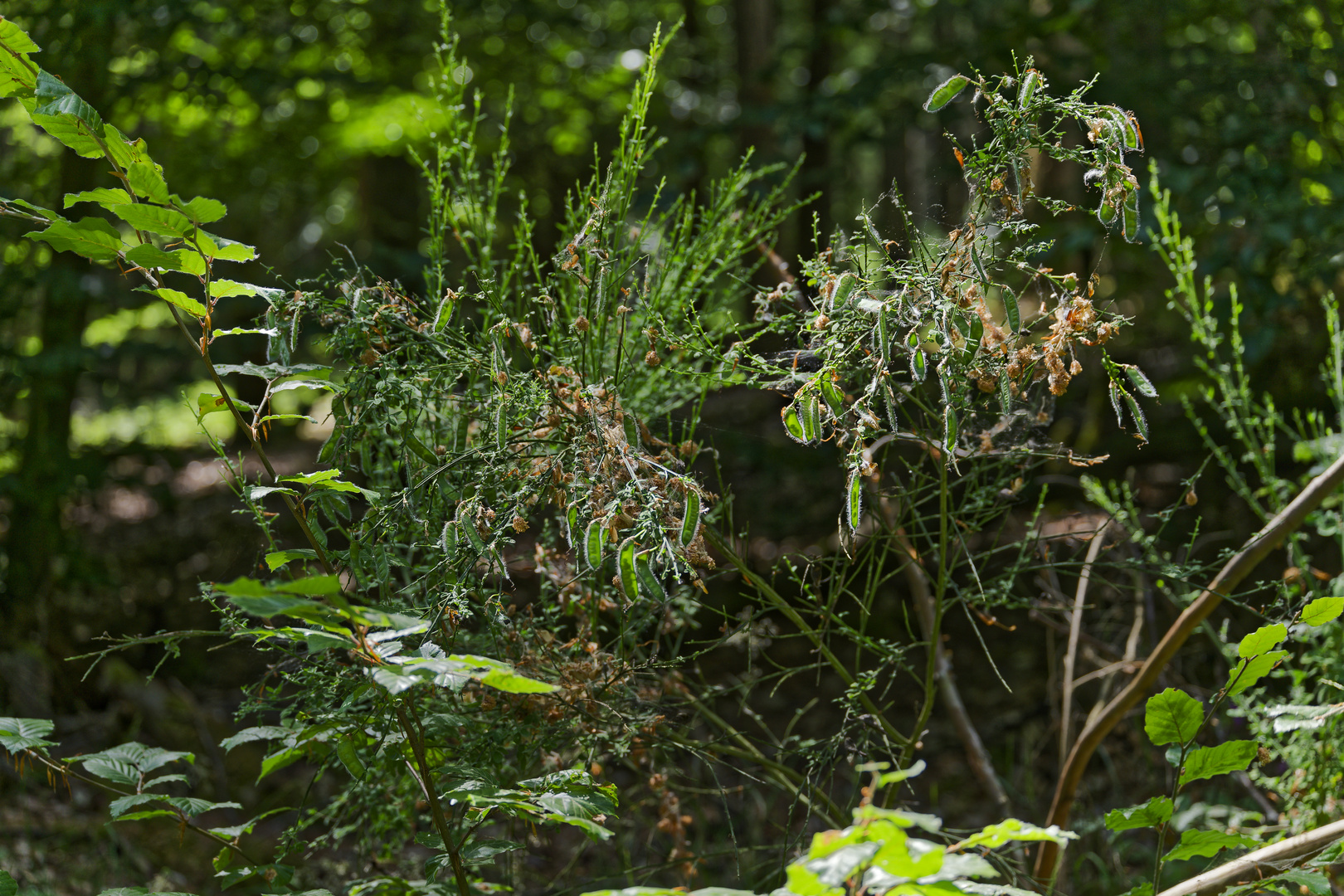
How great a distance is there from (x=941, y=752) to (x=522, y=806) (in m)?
3.53

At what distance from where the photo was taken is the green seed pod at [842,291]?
45.6 inches

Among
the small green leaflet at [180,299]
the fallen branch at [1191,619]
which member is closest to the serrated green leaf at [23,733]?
the small green leaflet at [180,299]

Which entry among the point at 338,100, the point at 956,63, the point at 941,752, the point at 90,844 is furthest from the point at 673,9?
the point at 90,844

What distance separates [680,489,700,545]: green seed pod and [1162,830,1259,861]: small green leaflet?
73cm

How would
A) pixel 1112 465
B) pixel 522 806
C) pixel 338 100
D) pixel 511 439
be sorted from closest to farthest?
pixel 522 806 → pixel 511 439 → pixel 1112 465 → pixel 338 100

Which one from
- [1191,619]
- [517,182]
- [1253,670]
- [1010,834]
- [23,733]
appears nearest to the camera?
[1010,834]

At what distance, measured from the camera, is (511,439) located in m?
1.31

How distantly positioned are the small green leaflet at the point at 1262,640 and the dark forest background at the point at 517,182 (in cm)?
178

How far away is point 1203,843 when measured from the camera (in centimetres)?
121

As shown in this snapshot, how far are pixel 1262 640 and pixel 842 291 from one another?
2.28ft

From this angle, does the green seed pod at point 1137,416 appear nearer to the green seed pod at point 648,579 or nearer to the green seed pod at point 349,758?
the green seed pod at point 648,579

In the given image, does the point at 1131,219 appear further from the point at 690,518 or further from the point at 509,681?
the point at 509,681

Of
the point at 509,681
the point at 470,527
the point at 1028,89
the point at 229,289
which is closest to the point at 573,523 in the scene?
the point at 470,527

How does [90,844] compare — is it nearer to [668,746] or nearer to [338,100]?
[668,746]
